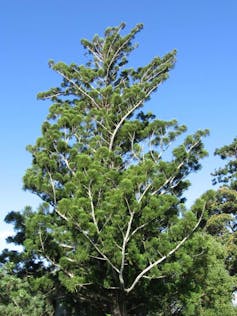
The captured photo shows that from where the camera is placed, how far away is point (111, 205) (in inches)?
302

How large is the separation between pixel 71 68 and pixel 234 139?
11.6 meters

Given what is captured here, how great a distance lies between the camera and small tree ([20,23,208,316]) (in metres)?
7.80

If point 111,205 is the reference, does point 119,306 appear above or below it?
below

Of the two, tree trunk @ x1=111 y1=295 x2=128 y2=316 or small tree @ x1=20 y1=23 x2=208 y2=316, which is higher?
small tree @ x1=20 y1=23 x2=208 y2=316

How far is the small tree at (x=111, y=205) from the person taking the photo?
25.6 feet

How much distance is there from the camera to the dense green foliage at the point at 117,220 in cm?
786

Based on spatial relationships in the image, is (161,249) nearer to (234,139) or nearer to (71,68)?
(71,68)

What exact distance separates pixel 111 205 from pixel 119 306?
2.38 metres

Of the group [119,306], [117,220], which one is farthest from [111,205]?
[119,306]

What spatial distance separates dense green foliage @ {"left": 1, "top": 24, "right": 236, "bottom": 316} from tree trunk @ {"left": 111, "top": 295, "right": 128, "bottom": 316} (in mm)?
20

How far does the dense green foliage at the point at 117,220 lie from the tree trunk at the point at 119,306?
2 cm

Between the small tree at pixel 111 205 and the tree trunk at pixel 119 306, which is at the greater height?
the small tree at pixel 111 205

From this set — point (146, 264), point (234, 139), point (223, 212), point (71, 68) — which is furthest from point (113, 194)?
point (234, 139)

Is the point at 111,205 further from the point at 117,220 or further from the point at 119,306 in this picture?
the point at 119,306
